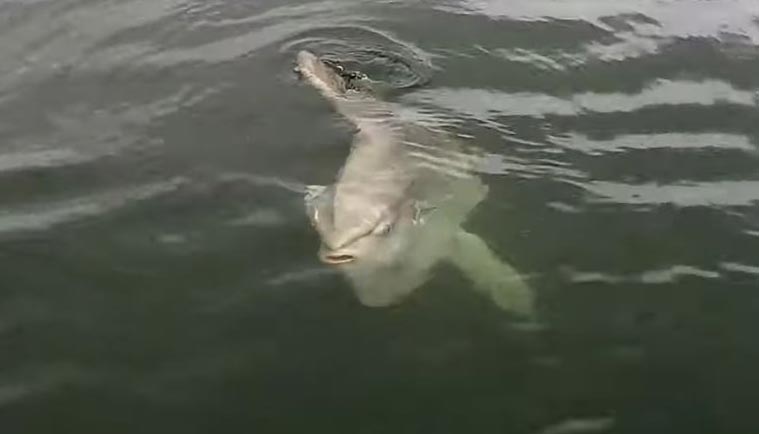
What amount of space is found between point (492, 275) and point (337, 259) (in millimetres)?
954

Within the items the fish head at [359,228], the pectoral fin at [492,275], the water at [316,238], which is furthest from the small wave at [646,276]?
the fish head at [359,228]

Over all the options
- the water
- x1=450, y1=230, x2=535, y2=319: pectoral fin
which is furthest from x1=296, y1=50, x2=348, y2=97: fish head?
x1=450, y1=230, x2=535, y2=319: pectoral fin

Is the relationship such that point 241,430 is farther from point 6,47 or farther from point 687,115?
point 6,47

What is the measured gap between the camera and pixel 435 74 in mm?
9008

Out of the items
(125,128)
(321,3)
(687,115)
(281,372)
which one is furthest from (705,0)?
(281,372)

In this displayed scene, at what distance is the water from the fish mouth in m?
0.16

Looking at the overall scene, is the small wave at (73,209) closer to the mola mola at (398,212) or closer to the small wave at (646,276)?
the mola mola at (398,212)

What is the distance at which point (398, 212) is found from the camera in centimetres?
708

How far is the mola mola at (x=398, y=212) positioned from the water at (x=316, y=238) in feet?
0.45

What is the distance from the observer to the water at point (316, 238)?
546 cm

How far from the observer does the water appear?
5465 mm

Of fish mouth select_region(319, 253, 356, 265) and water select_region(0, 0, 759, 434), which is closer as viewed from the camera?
water select_region(0, 0, 759, 434)

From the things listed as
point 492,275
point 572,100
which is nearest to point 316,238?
point 492,275

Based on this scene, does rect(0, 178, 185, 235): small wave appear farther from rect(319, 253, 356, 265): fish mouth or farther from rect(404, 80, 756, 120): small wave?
rect(404, 80, 756, 120): small wave
